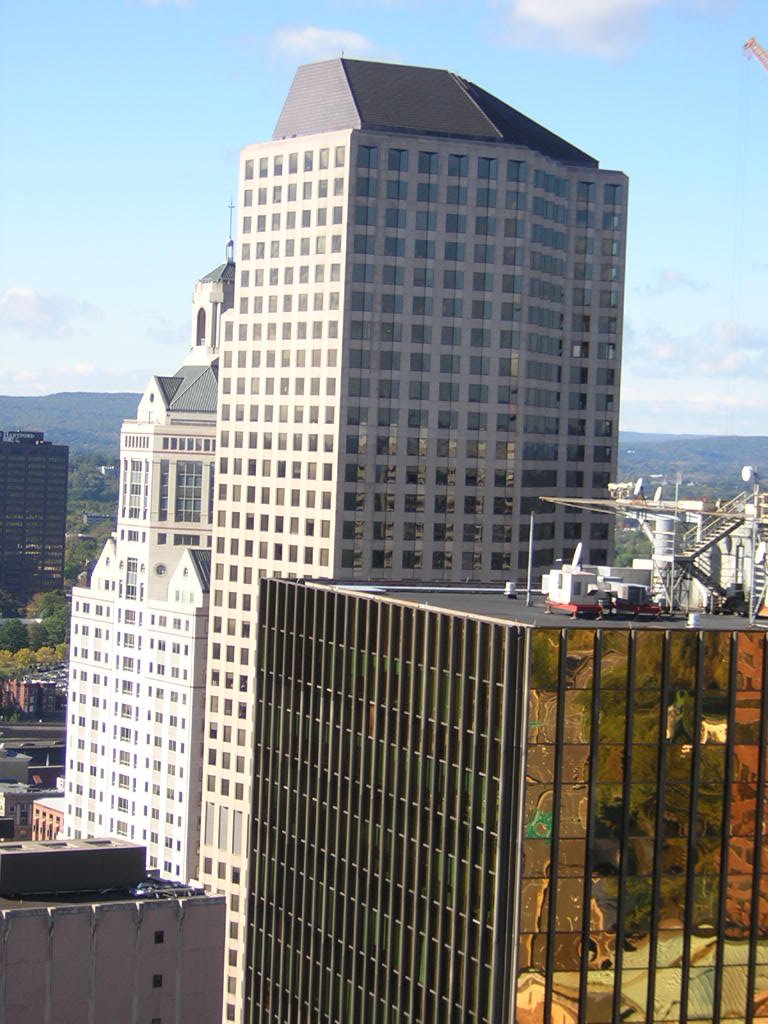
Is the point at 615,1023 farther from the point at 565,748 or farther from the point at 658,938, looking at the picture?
the point at 565,748

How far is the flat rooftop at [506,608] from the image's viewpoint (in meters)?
112

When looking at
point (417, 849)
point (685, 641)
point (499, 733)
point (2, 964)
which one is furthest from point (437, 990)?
point (2, 964)

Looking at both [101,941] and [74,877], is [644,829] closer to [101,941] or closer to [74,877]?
[101,941]

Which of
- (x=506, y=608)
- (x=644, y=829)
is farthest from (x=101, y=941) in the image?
(x=644, y=829)

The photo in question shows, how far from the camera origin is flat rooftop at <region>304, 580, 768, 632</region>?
111938mm

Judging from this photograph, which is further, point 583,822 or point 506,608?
point 506,608

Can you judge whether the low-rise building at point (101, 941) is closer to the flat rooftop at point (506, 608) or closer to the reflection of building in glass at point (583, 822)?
the flat rooftop at point (506, 608)

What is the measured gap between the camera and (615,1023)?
106625 millimetres

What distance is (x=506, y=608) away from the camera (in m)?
125

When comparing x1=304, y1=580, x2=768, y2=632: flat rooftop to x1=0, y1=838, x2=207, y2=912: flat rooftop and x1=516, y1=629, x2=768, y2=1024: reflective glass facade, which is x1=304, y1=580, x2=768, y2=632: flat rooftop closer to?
x1=516, y1=629, x2=768, y2=1024: reflective glass facade

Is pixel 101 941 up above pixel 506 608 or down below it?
below

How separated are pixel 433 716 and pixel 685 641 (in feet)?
52.8

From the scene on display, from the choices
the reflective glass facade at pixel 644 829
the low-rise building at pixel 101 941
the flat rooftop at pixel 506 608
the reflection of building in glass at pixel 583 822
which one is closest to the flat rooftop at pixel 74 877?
the low-rise building at pixel 101 941

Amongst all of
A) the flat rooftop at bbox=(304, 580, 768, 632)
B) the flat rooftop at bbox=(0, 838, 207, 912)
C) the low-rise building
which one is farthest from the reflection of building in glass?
the flat rooftop at bbox=(0, 838, 207, 912)
